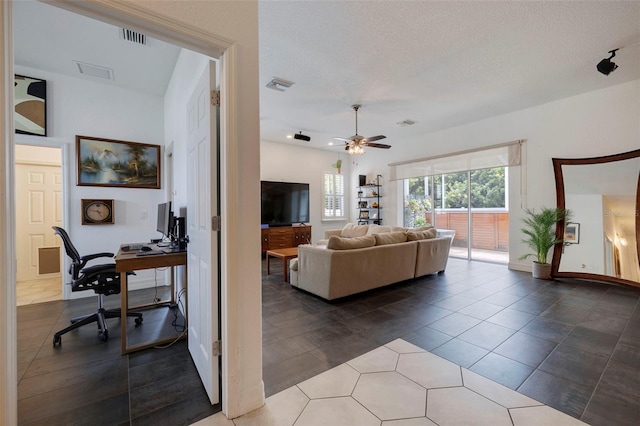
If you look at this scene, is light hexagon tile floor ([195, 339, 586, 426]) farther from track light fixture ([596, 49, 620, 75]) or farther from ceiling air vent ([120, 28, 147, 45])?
track light fixture ([596, 49, 620, 75])

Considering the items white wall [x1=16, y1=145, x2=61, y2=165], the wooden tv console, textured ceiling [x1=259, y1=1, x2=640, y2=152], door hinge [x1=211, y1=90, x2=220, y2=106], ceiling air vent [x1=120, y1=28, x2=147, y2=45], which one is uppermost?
textured ceiling [x1=259, y1=1, x2=640, y2=152]

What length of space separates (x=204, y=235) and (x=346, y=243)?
6.54 ft

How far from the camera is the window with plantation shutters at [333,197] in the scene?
7977 mm

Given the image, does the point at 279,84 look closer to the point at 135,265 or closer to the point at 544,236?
the point at 135,265

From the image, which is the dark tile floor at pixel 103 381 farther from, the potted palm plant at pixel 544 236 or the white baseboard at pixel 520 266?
the white baseboard at pixel 520 266

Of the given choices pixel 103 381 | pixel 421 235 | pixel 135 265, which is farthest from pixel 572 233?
pixel 103 381

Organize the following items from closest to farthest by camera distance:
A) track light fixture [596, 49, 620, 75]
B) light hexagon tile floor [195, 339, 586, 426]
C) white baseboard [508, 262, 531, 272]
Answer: light hexagon tile floor [195, 339, 586, 426] < track light fixture [596, 49, 620, 75] < white baseboard [508, 262, 531, 272]

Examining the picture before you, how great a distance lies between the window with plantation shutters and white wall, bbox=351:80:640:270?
3.15m

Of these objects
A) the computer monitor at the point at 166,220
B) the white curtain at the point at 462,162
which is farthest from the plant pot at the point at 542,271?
the computer monitor at the point at 166,220

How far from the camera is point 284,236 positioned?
22.1 feet

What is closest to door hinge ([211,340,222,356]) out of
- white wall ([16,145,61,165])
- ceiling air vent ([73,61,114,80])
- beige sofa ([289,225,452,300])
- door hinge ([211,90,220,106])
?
door hinge ([211,90,220,106])

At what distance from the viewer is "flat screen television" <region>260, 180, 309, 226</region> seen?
6.64m

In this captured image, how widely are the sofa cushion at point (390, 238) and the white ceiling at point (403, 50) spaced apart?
6.98 feet

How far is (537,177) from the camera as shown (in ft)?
15.6
